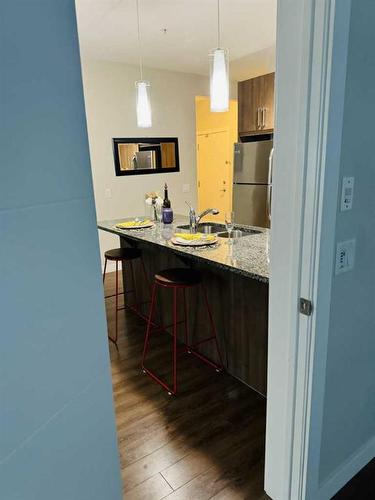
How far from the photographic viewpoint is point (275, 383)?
51.5 inches

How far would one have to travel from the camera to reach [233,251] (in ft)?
6.68

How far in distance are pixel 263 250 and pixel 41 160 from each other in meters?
1.61

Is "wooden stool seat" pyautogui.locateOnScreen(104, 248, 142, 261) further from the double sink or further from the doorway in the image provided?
the doorway

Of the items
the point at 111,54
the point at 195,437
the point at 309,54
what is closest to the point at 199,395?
the point at 195,437

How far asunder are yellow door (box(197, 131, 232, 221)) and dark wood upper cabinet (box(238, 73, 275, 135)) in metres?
1.68

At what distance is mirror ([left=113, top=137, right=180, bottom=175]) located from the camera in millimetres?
4566

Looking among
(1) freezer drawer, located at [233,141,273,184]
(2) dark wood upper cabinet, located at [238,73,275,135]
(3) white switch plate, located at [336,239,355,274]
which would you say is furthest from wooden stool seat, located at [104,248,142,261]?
(2) dark wood upper cabinet, located at [238,73,275,135]

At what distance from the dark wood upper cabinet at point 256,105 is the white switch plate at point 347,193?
345cm

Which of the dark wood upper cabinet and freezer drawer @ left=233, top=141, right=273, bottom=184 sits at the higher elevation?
the dark wood upper cabinet

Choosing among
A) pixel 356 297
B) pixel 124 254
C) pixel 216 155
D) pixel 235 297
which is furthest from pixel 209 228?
pixel 216 155

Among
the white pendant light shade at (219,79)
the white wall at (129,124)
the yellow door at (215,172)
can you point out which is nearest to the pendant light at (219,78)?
the white pendant light shade at (219,79)

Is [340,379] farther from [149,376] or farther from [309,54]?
[149,376]

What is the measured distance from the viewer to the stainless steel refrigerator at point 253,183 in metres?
4.02

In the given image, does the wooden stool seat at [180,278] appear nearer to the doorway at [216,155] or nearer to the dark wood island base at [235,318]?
the dark wood island base at [235,318]
